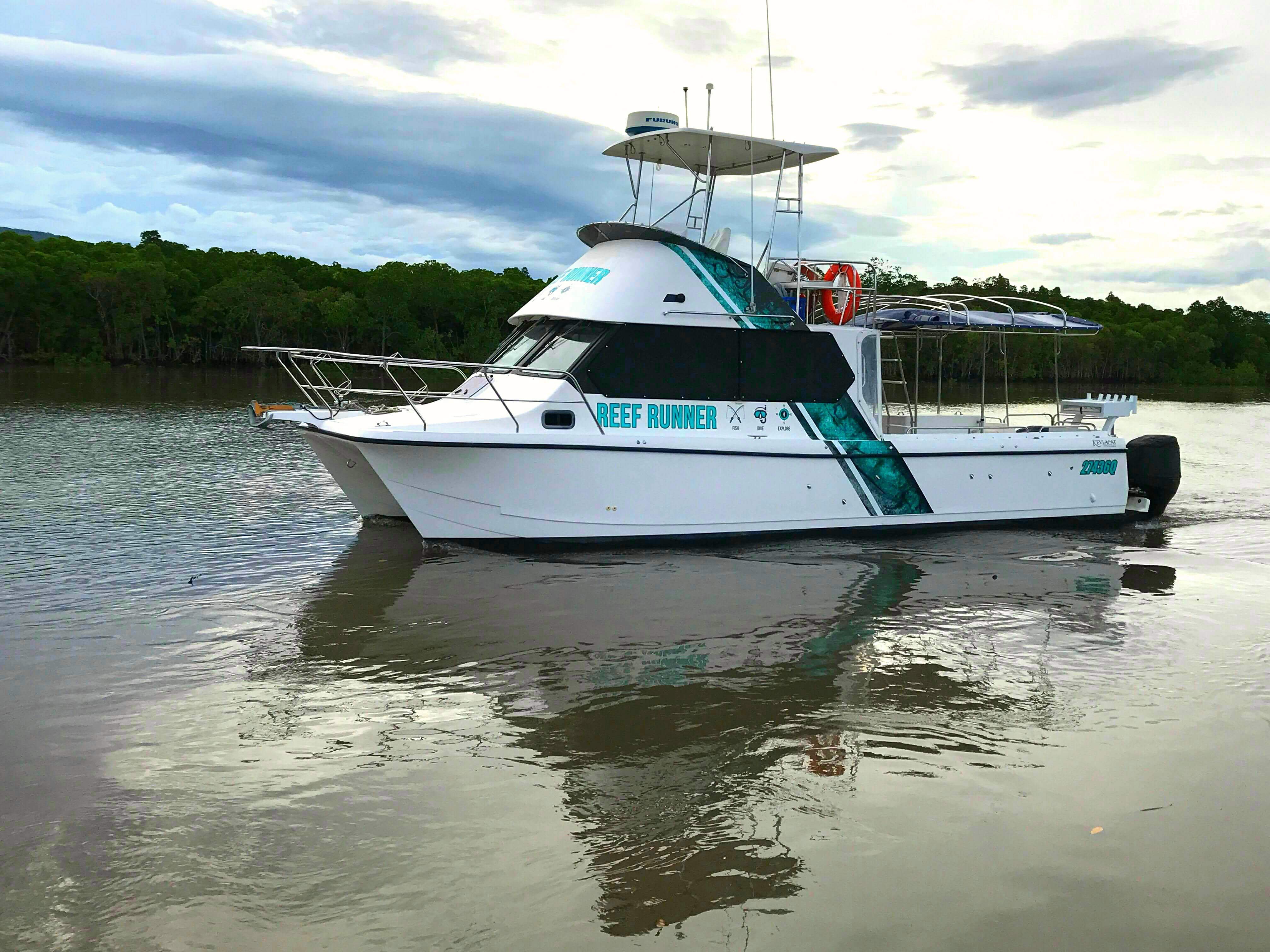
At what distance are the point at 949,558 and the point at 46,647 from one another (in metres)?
8.87

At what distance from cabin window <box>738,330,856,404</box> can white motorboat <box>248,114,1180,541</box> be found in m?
0.02

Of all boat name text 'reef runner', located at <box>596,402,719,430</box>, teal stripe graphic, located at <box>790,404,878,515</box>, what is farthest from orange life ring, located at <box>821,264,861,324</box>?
boat name text 'reef runner', located at <box>596,402,719,430</box>

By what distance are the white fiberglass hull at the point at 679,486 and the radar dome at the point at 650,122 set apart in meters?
3.71

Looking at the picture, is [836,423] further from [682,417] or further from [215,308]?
[215,308]

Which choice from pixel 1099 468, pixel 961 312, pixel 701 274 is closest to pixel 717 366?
pixel 701 274

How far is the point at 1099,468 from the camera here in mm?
13641

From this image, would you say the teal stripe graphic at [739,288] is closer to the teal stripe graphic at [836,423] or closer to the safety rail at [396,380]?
the teal stripe graphic at [836,423]

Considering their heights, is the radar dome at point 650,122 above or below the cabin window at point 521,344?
above

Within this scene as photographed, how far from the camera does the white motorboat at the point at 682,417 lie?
1041 centimetres

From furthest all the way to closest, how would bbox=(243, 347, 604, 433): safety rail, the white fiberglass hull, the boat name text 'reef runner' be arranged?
the boat name text 'reef runner', the white fiberglass hull, bbox=(243, 347, 604, 433): safety rail

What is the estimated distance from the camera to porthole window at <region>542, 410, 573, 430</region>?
10.5m

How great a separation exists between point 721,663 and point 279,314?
56.8m

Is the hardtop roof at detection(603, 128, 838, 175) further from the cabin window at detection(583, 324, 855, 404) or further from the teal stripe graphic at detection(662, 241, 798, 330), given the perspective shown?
the cabin window at detection(583, 324, 855, 404)

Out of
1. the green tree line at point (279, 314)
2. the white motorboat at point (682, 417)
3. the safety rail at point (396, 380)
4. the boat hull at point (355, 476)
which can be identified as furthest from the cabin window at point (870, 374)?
the green tree line at point (279, 314)
